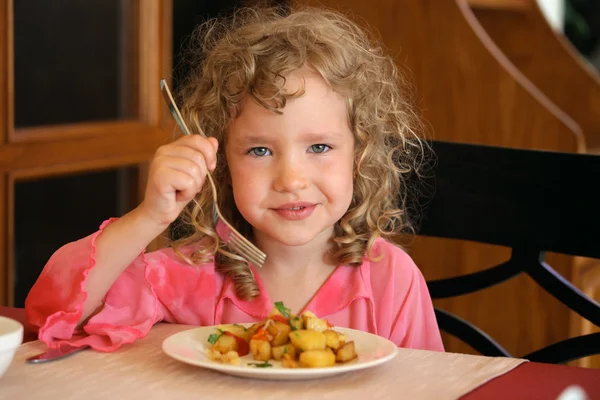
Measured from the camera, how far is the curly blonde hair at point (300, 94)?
1.24 meters

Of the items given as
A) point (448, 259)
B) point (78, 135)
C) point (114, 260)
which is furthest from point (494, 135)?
point (114, 260)

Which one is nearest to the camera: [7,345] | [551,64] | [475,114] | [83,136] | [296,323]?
[7,345]

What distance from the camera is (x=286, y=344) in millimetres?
916

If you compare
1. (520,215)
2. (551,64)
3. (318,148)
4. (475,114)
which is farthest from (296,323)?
(551,64)

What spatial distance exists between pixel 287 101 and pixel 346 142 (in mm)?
116

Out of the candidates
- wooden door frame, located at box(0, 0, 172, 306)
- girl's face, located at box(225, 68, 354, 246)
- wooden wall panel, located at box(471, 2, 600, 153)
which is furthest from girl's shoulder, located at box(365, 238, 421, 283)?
wooden wall panel, located at box(471, 2, 600, 153)

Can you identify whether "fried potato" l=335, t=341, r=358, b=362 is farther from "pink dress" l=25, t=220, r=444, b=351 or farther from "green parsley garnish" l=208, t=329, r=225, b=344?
"pink dress" l=25, t=220, r=444, b=351

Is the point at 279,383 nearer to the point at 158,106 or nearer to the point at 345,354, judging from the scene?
the point at 345,354

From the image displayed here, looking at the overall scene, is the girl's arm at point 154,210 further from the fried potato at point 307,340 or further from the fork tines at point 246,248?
the fried potato at point 307,340

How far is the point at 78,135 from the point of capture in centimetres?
233

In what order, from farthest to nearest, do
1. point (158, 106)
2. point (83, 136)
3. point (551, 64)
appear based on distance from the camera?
point (551, 64), point (158, 106), point (83, 136)

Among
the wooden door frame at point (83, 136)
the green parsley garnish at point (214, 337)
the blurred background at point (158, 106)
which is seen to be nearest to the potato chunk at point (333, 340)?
the green parsley garnish at point (214, 337)

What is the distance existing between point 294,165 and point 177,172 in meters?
0.17

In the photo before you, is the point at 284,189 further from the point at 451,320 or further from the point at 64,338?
the point at 451,320
